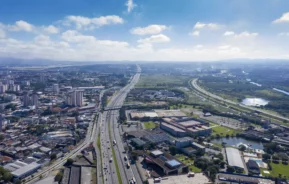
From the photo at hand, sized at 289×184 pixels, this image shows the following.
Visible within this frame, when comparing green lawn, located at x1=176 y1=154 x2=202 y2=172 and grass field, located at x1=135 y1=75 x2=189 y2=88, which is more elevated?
grass field, located at x1=135 y1=75 x2=189 y2=88

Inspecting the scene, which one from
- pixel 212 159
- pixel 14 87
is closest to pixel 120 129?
pixel 212 159

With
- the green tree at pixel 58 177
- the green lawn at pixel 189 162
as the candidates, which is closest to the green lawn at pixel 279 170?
the green lawn at pixel 189 162

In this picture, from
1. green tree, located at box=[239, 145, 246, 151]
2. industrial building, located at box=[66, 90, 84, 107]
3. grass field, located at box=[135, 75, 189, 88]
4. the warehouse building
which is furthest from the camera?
grass field, located at box=[135, 75, 189, 88]

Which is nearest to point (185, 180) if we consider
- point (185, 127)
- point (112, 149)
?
point (112, 149)

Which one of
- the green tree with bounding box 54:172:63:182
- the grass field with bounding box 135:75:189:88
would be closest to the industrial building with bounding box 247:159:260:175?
the green tree with bounding box 54:172:63:182

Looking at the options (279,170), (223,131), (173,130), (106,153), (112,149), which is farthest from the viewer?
(223,131)

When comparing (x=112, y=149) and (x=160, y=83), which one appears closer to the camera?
(x=112, y=149)

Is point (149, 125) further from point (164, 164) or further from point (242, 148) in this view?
point (164, 164)

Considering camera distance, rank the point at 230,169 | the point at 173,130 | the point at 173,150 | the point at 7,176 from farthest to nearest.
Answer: the point at 173,130, the point at 173,150, the point at 230,169, the point at 7,176

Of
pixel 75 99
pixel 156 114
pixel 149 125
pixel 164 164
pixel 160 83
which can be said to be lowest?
pixel 149 125

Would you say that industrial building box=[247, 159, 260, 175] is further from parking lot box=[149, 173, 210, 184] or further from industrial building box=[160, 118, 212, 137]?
industrial building box=[160, 118, 212, 137]
